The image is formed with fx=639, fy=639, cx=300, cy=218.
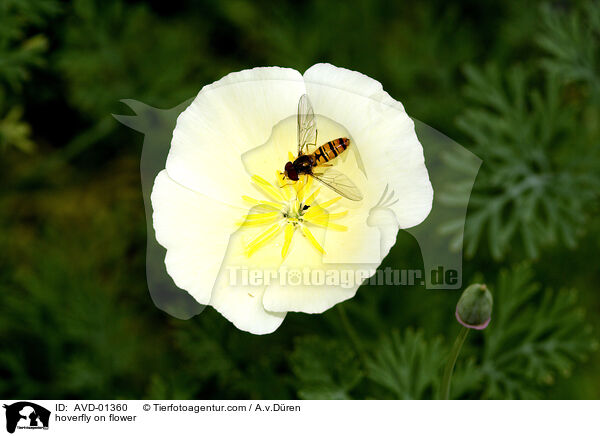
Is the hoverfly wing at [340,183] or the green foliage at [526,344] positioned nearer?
the hoverfly wing at [340,183]

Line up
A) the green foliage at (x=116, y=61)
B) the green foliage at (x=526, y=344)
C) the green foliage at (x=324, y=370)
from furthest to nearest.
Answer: the green foliage at (x=116, y=61) < the green foliage at (x=526, y=344) < the green foliage at (x=324, y=370)

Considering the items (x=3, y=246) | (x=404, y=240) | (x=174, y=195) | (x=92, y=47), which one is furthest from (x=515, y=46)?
(x=3, y=246)

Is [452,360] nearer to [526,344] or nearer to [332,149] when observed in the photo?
[332,149]
